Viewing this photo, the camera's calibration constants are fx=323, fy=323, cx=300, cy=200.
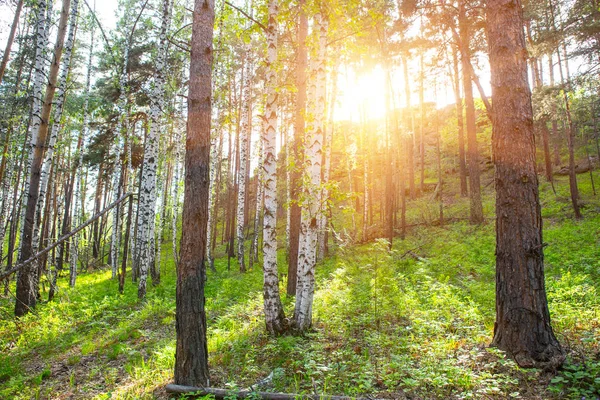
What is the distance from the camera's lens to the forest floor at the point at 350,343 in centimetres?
399

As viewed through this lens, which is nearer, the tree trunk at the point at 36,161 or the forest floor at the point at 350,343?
the forest floor at the point at 350,343

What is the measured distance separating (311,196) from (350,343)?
9.08ft

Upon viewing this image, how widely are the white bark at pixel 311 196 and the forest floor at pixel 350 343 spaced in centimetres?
62

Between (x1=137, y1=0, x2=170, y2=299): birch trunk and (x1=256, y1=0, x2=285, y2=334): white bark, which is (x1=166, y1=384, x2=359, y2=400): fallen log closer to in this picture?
(x1=256, y1=0, x2=285, y2=334): white bark

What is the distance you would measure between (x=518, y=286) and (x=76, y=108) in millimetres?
23324

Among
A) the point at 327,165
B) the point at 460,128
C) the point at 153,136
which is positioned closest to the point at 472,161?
the point at 460,128

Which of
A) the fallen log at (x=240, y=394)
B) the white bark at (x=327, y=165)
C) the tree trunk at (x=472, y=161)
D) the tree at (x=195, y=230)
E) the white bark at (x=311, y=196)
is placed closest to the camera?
the fallen log at (x=240, y=394)

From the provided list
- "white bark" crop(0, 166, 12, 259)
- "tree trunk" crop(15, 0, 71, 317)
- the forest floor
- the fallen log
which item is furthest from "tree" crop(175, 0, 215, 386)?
"white bark" crop(0, 166, 12, 259)

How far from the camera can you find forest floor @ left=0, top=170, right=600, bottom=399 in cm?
399

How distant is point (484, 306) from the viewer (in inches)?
271

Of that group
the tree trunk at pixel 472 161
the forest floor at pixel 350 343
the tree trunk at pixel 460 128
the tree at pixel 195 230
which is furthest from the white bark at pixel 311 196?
the tree trunk at pixel 460 128

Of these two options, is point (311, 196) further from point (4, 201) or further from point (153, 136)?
point (4, 201)

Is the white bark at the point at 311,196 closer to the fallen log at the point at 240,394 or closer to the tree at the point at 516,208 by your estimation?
the fallen log at the point at 240,394

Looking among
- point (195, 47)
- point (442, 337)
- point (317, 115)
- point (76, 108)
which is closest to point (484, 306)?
point (442, 337)
